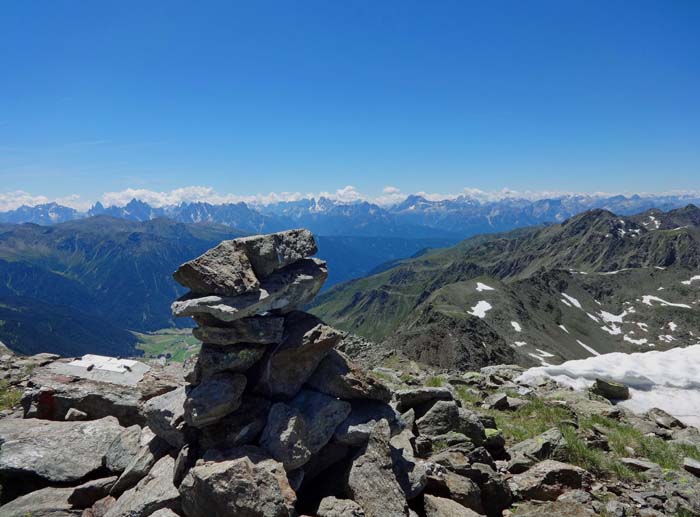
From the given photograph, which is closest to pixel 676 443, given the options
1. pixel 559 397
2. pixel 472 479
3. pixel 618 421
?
pixel 618 421

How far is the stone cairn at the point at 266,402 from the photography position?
8570 millimetres

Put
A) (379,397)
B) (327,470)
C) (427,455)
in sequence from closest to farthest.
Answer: (327,470)
(379,397)
(427,455)

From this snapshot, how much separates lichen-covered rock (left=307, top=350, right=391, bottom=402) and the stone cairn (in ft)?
0.10

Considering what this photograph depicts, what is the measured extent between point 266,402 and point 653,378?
41.6 meters

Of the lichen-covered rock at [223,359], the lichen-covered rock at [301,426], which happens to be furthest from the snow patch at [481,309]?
the lichen-covered rock at [223,359]

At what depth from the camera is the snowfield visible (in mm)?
26369

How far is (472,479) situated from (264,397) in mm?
6214

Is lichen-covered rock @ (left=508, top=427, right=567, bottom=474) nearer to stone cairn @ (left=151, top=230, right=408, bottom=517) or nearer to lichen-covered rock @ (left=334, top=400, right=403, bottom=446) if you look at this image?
lichen-covered rock @ (left=334, top=400, right=403, bottom=446)

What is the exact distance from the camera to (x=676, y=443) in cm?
1614

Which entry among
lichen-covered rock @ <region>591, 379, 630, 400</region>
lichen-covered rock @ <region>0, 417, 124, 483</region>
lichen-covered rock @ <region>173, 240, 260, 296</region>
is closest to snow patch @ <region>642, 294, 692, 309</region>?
lichen-covered rock @ <region>591, 379, 630, 400</region>

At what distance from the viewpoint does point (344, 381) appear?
37.0 feet

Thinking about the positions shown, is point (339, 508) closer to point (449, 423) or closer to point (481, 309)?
point (449, 423)

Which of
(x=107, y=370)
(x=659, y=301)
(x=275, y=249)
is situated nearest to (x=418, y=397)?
(x=275, y=249)

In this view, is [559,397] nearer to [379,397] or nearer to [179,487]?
[379,397]
